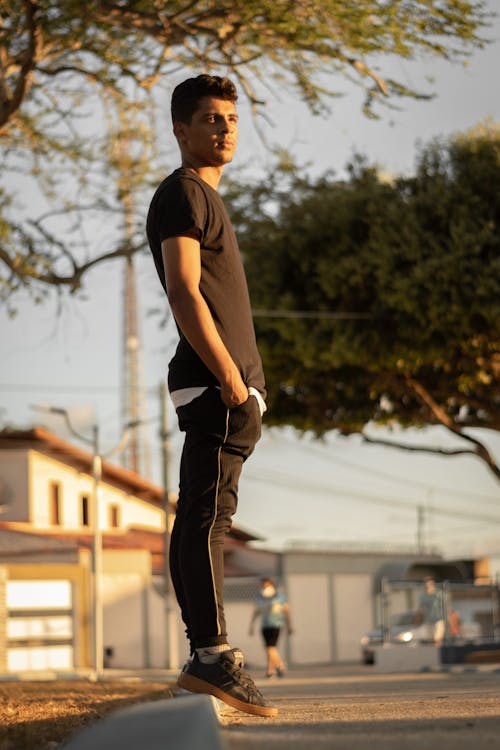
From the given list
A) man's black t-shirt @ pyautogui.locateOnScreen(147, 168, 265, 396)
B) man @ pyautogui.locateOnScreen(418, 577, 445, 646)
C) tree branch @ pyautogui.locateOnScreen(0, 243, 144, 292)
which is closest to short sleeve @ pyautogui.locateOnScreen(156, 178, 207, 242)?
man's black t-shirt @ pyautogui.locateOnScreen(147, 168, 265, 396)

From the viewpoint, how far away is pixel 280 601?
79.8 feet

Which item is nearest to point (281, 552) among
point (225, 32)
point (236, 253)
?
point (225, 32)

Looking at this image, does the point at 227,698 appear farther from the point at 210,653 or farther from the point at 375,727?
the point at 375,727

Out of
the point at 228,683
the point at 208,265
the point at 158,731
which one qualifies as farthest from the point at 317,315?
the point at 158,731

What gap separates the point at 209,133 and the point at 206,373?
2.99 ft

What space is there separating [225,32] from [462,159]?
12598mm

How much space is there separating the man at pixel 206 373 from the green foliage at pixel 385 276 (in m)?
18.5

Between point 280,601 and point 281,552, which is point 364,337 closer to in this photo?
point 280,601

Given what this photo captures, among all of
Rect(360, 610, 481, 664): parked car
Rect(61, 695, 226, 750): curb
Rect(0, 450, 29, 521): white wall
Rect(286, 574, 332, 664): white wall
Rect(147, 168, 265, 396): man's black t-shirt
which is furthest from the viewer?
Rect(0, 450, 29, 521): white wall

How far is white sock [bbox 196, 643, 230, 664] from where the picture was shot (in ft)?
15.8

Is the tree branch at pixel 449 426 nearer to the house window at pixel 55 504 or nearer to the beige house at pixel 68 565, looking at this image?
the beige house at pixel 68 565

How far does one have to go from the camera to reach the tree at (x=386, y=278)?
77.8 ft

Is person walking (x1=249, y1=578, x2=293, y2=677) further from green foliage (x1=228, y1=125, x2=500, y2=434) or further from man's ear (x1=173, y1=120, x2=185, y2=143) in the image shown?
man's ear (x1=173, y1=120, x2=185, y2=143)

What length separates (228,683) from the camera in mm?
4773
